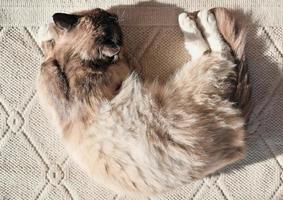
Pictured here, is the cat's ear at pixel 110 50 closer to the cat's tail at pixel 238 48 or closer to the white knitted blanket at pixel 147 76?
the white knitted blanket at pixel 147 76

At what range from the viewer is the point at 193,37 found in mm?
1435

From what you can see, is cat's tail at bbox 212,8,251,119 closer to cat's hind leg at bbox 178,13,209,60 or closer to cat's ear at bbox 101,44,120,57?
cat's hind leg at bbox 178,13,209,60

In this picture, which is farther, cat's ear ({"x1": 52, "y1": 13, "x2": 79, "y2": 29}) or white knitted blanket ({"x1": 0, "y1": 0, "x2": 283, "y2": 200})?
white knitted blanket ({"x1": 0, "y1": 0, "x2": 283, "y2": 200})

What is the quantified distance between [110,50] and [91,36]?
0.08 meters

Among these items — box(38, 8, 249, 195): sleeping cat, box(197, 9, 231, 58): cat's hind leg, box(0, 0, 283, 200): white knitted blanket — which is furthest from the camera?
box(0, 0, 283, 200): white knitted blanket

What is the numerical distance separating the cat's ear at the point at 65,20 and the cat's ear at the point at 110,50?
120 mm

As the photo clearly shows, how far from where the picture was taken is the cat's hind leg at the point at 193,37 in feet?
4.67

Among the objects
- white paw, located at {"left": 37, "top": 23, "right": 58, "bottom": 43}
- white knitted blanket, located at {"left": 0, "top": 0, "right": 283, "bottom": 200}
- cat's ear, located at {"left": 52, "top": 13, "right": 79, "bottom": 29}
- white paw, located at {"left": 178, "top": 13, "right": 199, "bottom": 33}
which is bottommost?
white knitted blanket, located at {"left": 0, "top": 0, "right": 283, "bottom": 200}

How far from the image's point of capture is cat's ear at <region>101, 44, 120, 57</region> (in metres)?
1.29

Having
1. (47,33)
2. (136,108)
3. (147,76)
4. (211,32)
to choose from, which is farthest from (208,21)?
(47,33)

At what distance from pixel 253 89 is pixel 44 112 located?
71 cm

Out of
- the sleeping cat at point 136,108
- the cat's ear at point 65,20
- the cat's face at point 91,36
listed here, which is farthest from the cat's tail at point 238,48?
the cat's ear at point 65,20

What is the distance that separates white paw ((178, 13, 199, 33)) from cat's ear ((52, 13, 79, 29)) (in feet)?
1.11

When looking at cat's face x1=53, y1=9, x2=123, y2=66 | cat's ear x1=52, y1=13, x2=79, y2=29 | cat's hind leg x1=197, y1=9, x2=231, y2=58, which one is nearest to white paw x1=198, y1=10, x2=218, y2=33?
cat's hind leg x1=197, y1=9, x2=231, y2=58
